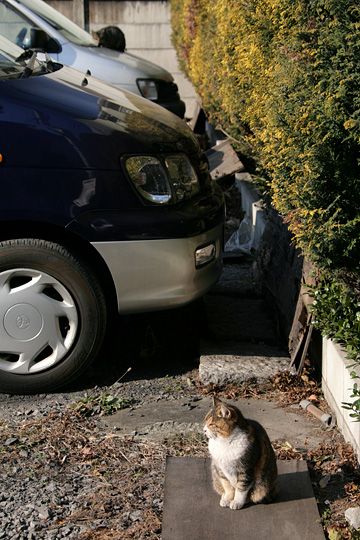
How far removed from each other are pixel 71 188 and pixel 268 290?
1.93 metres

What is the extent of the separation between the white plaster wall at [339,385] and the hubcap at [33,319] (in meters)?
1.37

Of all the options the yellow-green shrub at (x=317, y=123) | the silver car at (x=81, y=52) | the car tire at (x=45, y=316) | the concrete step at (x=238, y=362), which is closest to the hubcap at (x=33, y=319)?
the car tire at (x=45, y=316)

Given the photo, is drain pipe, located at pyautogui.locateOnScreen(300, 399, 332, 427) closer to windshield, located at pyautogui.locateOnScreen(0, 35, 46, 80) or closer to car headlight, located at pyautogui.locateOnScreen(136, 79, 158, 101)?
windshield, located at pyautogui.locateOnScreen(0, 35, 46, 80)

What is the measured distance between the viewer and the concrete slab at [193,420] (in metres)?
4.37

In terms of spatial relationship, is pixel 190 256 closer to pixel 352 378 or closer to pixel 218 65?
pixel 352 378

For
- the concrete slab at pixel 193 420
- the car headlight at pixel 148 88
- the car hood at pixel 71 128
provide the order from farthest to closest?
1. the car headlight at pixel 148 88
2. the car hood at pixel 71 128
3. the concrete slab at pixel 193 420

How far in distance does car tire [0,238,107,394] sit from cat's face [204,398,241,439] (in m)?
1.40

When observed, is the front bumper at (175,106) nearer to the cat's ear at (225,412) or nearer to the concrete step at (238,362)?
the concrete step at (238,362)

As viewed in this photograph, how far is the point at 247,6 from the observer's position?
5.61m

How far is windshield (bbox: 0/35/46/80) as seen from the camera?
16.4 feet

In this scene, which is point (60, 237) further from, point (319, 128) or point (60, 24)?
point (60, 24)

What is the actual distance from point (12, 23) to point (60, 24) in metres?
0.74

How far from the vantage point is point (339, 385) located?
4305mm

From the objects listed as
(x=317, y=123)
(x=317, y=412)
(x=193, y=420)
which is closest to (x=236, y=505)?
(x=193, y=420)
